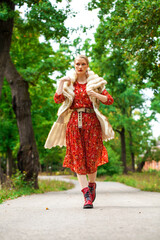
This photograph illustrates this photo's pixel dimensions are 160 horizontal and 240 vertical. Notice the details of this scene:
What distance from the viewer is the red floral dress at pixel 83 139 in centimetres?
553

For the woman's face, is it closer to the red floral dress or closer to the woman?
the woman

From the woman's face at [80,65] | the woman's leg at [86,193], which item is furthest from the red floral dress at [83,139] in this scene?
the woman's face at [80,65]

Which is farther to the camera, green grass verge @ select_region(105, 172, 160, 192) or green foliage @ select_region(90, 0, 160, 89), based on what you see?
green grass verge @ select_region(105, 172, 160, 192)

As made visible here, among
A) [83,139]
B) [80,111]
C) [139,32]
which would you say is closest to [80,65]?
[80,111]

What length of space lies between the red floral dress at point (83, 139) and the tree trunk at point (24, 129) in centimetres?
555

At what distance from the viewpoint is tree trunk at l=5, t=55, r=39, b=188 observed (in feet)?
36.1

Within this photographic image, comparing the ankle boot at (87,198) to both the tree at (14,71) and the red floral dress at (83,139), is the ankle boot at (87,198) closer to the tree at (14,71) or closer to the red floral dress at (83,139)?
the red floral dress at (83,139)

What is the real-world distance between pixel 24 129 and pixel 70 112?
5.79m

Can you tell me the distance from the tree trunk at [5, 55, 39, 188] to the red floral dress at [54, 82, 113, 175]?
5.55 m

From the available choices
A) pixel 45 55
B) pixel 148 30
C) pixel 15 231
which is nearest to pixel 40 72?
pixel 45 55

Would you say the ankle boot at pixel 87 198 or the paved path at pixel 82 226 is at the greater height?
the ankle boot at pixel 87 198

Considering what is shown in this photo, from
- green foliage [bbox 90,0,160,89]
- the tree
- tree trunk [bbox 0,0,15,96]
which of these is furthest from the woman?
tree trunk [bbox 0,0,15,96]

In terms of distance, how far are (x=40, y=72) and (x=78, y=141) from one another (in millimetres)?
10794

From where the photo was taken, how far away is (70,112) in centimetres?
596
